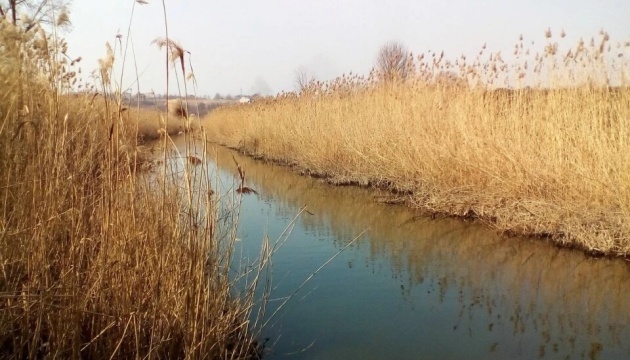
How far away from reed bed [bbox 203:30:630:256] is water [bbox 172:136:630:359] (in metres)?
0.34

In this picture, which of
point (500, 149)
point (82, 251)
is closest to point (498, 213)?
point (500, 149)

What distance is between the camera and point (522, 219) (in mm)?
4414

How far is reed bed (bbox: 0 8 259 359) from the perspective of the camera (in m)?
1.67

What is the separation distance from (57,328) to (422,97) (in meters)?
6.23

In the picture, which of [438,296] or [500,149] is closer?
[438,296]

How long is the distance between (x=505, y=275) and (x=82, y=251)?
307 centimetres

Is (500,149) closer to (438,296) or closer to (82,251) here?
(438,296)

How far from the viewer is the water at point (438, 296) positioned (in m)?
2.51

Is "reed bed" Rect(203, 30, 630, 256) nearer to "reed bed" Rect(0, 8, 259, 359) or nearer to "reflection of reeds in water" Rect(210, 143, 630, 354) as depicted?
"reflection of reeds in water" Rect(210, 143, 630, 354)

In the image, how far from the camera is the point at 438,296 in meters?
3.18

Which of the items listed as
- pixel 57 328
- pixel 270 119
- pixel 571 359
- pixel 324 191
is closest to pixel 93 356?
pixel 57 328

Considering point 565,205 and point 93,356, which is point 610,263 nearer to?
point 565,205

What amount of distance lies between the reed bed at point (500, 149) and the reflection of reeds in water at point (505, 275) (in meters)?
0.31

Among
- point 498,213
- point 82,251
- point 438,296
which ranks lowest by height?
point 438,296
